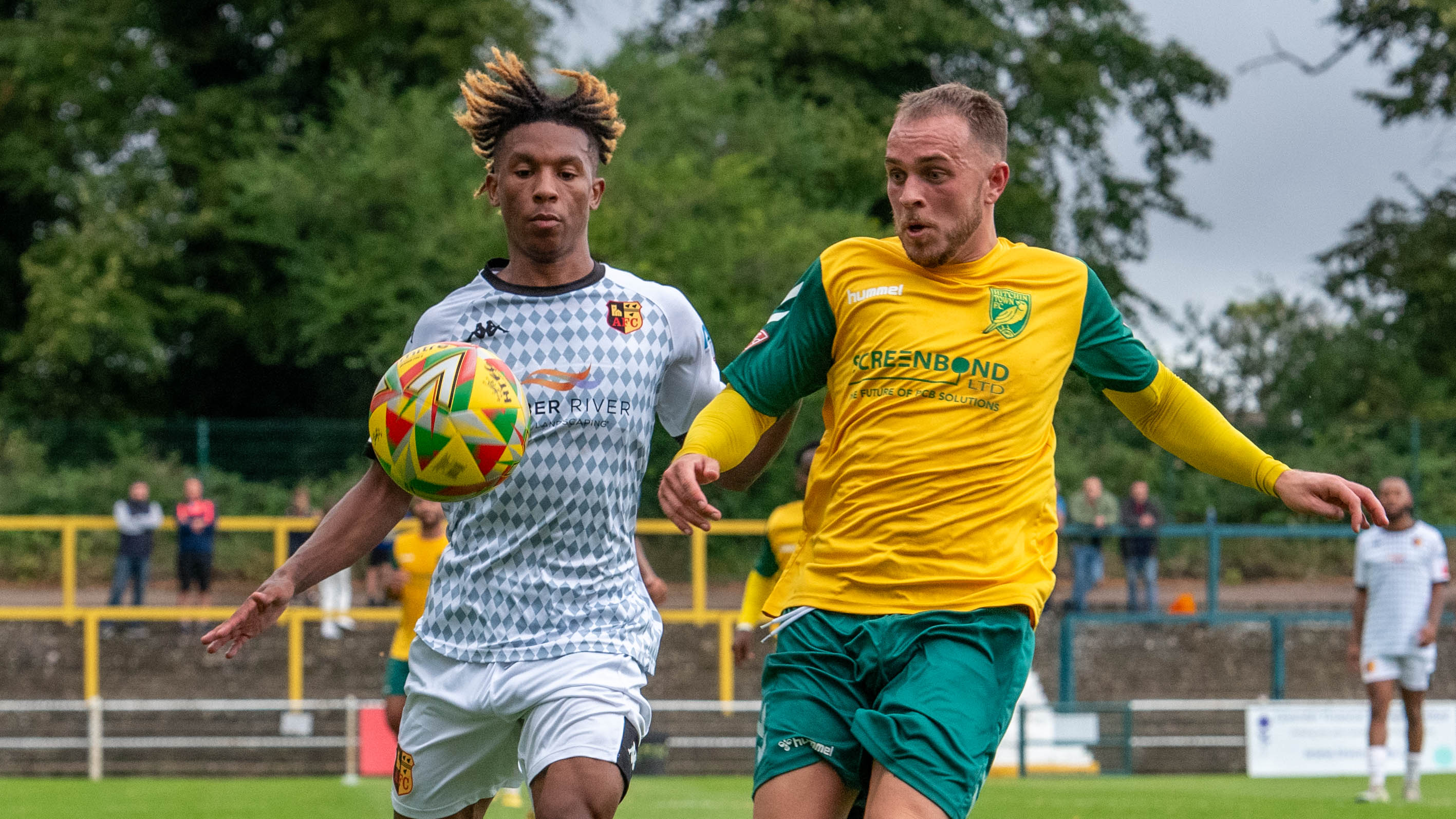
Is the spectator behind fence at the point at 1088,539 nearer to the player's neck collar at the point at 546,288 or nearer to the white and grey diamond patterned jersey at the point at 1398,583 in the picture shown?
the white and grey diamond patterned jersey at the point at 1398,583

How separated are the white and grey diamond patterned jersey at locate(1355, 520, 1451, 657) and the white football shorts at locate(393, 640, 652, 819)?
9.81 meters

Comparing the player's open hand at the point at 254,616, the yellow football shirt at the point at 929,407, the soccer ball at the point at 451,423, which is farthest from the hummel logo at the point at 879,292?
the player's open hand at the point at 254,616

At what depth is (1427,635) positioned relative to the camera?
41.0 feet

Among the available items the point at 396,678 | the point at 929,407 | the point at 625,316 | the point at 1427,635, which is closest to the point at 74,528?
the point at 396,678

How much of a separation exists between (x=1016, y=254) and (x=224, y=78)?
101 feet

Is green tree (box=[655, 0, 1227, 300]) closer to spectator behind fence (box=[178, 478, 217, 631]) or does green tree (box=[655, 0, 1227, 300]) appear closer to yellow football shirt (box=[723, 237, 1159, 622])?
spectator behind fence (box=[178, 478, 217, 631])

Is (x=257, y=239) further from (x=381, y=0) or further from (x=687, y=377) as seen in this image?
(x=687, y=377)

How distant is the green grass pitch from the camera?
11.6 m

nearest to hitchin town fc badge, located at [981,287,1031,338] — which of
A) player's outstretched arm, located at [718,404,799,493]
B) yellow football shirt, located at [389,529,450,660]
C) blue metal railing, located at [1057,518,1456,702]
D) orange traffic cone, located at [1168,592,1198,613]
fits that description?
player's outstretched arm, located at [718,404,799,493]

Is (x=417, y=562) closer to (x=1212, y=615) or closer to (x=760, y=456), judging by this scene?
(x=760, y=456)

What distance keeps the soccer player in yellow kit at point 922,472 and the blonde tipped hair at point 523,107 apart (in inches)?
33.4

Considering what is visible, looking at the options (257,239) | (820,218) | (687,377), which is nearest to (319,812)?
(687,377)

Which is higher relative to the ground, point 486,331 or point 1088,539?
point 486,331

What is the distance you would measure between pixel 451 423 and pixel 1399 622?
10502mm
